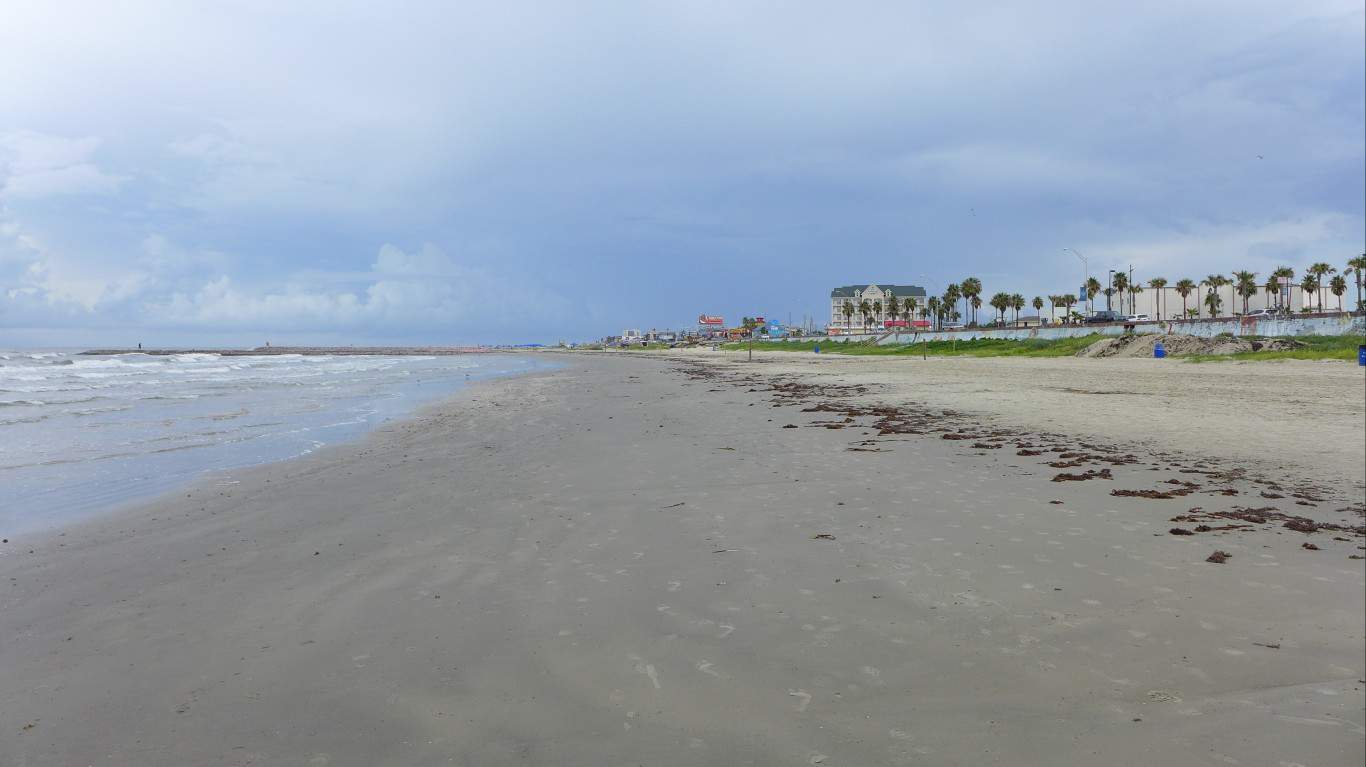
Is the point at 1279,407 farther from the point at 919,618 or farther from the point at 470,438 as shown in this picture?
the point at 470,438

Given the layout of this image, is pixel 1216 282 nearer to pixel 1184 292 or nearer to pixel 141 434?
pixel 1184 292

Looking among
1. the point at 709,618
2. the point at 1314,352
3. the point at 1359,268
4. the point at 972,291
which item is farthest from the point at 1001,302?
the point at 709,618

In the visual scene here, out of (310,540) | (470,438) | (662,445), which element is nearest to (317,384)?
(470,438)

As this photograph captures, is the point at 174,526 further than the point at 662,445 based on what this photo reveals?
No

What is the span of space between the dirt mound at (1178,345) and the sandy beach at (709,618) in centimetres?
3534

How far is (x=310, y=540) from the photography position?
23.1ft

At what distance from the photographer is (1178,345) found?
4191 cm

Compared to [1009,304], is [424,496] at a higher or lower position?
lower

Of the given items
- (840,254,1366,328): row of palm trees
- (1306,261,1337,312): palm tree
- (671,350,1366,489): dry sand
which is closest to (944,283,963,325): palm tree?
(840,254,1366,328): row of palm trees

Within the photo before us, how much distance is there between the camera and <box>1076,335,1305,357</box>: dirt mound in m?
37.9

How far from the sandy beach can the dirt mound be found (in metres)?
35.3

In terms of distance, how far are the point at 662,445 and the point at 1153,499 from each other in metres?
7.89

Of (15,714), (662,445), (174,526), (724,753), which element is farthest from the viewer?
(662,445)

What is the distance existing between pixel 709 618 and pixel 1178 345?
48.4 m
